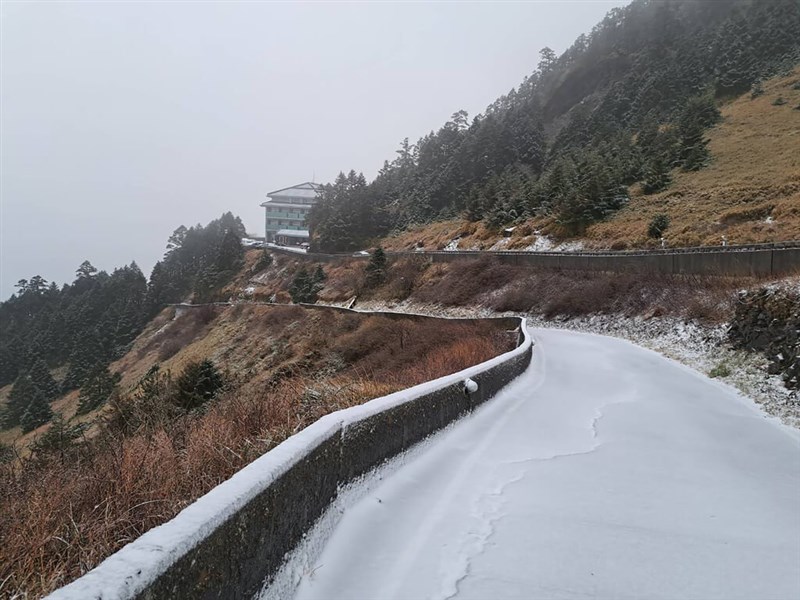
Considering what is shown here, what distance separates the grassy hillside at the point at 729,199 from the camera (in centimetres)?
3111

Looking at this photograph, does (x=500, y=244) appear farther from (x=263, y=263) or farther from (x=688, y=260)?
(x=263, y=263)

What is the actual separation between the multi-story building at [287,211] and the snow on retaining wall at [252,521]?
365 ft

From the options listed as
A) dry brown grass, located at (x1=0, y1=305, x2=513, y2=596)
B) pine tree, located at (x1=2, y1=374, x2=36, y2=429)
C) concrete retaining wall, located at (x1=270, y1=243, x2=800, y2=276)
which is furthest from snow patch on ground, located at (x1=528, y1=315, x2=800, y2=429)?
pine tree, located at (x1=2, y1=374, x2=36, y2=429)

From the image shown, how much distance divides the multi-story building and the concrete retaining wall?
8435 cm

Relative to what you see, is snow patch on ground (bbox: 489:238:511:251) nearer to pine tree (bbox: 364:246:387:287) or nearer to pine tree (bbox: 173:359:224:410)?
pine tree (bbox: 364:246:387:287)

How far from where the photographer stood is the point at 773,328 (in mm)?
12336

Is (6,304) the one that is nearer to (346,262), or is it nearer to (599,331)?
(346,262)

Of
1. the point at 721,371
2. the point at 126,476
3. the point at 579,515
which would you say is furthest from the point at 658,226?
the point at 126,476

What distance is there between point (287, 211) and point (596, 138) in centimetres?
7185

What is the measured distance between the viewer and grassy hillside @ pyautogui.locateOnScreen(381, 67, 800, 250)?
31109 mm

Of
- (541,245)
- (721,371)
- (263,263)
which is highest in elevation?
(263,263)

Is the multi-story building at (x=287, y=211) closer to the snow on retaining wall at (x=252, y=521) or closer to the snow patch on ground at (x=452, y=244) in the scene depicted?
the snow patch on ground at (x=452, y=244)

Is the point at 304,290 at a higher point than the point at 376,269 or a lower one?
lower

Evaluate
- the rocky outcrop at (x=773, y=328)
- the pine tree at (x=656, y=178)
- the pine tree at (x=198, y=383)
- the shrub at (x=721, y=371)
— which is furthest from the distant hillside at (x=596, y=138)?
the pine tree at (x=198, y=383)
